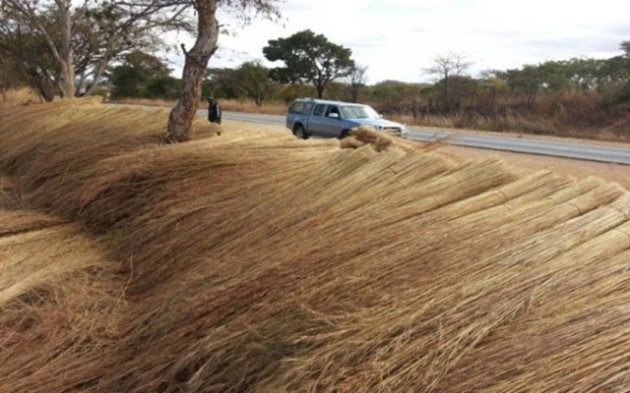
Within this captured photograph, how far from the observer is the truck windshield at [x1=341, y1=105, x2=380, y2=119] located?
1897 centimetres

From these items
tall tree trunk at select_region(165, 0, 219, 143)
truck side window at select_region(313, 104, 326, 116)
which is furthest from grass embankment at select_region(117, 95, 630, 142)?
tall tree trunk at select_region(165, 0, 219, 143)

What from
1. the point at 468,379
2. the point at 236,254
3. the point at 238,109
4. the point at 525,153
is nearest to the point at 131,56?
the point at 525,153

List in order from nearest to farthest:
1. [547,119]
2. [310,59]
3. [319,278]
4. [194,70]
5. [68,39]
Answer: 1. [319,278]
2. [194,70]
3. [68,39]
4. [547,119]
5. [310,59]

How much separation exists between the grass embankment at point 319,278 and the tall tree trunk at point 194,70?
1.32m

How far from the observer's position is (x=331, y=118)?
62.9 feet

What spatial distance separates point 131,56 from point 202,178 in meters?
20.0

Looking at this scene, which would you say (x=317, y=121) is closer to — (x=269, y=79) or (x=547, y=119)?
(x=547, y=119)

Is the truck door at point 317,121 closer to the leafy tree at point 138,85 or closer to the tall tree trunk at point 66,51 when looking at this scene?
the tall tree trunk at point 66,51

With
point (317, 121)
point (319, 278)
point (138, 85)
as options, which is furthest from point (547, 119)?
point (138, 85)

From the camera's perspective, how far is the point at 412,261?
10.2 feet

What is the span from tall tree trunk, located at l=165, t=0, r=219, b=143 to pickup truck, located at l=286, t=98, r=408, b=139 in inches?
424

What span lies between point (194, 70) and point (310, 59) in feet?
146

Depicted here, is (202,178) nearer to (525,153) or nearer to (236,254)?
(236,254)

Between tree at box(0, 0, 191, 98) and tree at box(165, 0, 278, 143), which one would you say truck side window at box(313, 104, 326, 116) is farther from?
tree at box(165, 0, 278, 143)
